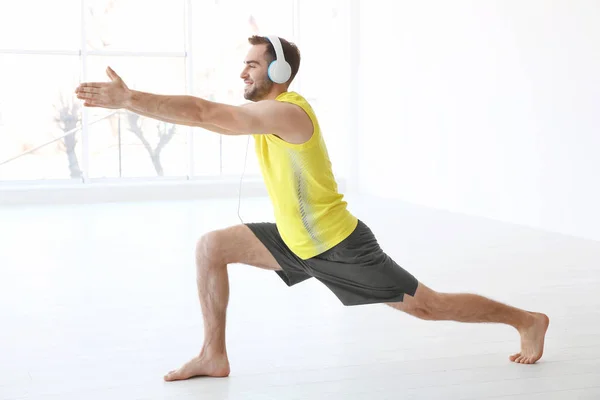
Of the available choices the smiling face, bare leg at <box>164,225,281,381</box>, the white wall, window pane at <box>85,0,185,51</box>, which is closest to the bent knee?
bare leg at <box>164,225,281,381</box>

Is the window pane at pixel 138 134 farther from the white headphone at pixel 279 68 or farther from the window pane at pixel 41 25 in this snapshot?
the white headphone at pixel 279 68

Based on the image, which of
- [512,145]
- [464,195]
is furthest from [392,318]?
[464,195]

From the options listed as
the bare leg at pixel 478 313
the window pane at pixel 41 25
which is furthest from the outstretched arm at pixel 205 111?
the window pane at pixel 41 25

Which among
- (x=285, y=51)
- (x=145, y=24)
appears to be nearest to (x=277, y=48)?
(x=285, y=51)

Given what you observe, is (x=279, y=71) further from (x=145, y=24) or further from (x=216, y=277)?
(x=145, y=24)

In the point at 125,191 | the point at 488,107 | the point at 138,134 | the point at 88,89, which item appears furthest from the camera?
the point at 138,134

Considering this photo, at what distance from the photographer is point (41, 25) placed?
28.2 feet

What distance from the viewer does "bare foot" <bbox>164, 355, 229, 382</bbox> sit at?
2.64 meters

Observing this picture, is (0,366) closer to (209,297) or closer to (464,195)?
(209,297)

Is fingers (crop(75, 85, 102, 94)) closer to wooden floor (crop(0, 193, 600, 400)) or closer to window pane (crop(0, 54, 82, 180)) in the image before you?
wooden floor (crop(0, 193, 600, 400))

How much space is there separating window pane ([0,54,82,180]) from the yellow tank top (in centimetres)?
668

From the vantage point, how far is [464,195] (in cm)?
702

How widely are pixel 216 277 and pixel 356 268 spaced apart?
0.42m

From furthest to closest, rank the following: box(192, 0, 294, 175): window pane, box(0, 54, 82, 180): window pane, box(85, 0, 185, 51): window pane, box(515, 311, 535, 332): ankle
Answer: box(192, 0, 294, 175): window pane < box(85, 0, 185, 51): window pane < box(0, 54, 82, 180): window pane < box(515, 311, 535, 332): ankle
